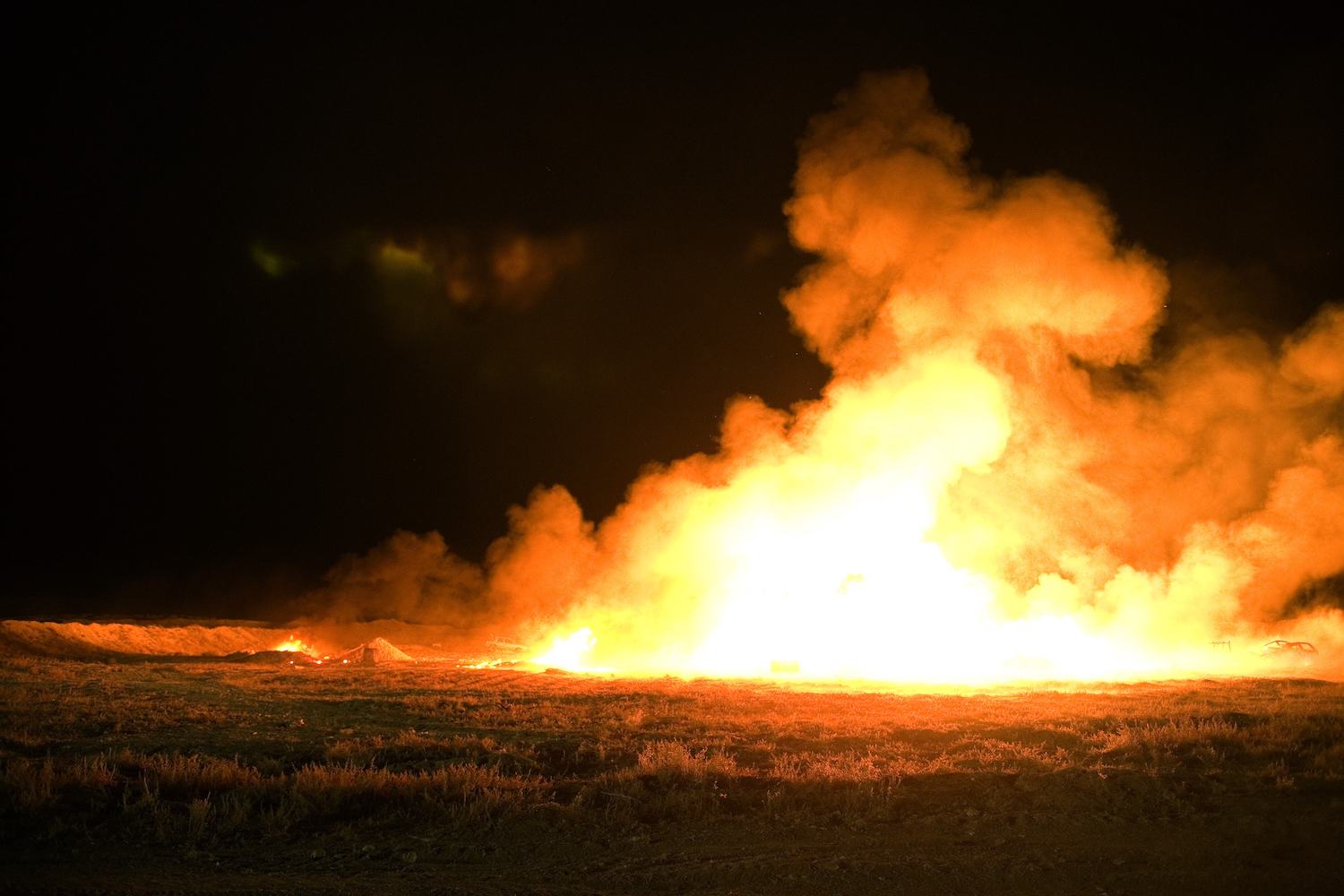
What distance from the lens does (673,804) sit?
8.69 metres

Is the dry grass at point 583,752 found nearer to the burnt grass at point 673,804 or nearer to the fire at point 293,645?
the burnt grass at point 673,804

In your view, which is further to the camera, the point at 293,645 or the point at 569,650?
the point at 293,645

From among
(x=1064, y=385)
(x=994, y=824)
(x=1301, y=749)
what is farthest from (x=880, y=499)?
(x=994, y=824)

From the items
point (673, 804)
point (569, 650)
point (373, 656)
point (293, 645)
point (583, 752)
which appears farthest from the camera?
point (293, 645)

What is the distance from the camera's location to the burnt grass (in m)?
7.04

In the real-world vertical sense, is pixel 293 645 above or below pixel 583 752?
below

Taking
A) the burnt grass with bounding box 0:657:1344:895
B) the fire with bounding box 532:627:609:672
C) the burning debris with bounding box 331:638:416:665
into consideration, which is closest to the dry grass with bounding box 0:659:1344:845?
the burnt grass with bounding box 0:657:1344:895

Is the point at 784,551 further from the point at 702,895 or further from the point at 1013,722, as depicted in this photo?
the point at 702,895

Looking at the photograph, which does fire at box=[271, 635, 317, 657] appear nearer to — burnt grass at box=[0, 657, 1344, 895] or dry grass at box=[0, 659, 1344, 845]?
dry grass at box=[0, 659, 1344, 845]

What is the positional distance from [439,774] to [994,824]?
5429 millimetres

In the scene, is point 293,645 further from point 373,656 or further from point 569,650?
point 569,650

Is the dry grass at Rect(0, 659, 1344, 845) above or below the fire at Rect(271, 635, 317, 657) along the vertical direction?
above

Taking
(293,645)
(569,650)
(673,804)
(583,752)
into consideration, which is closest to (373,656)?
(569,650)

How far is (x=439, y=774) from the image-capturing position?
9.29m
